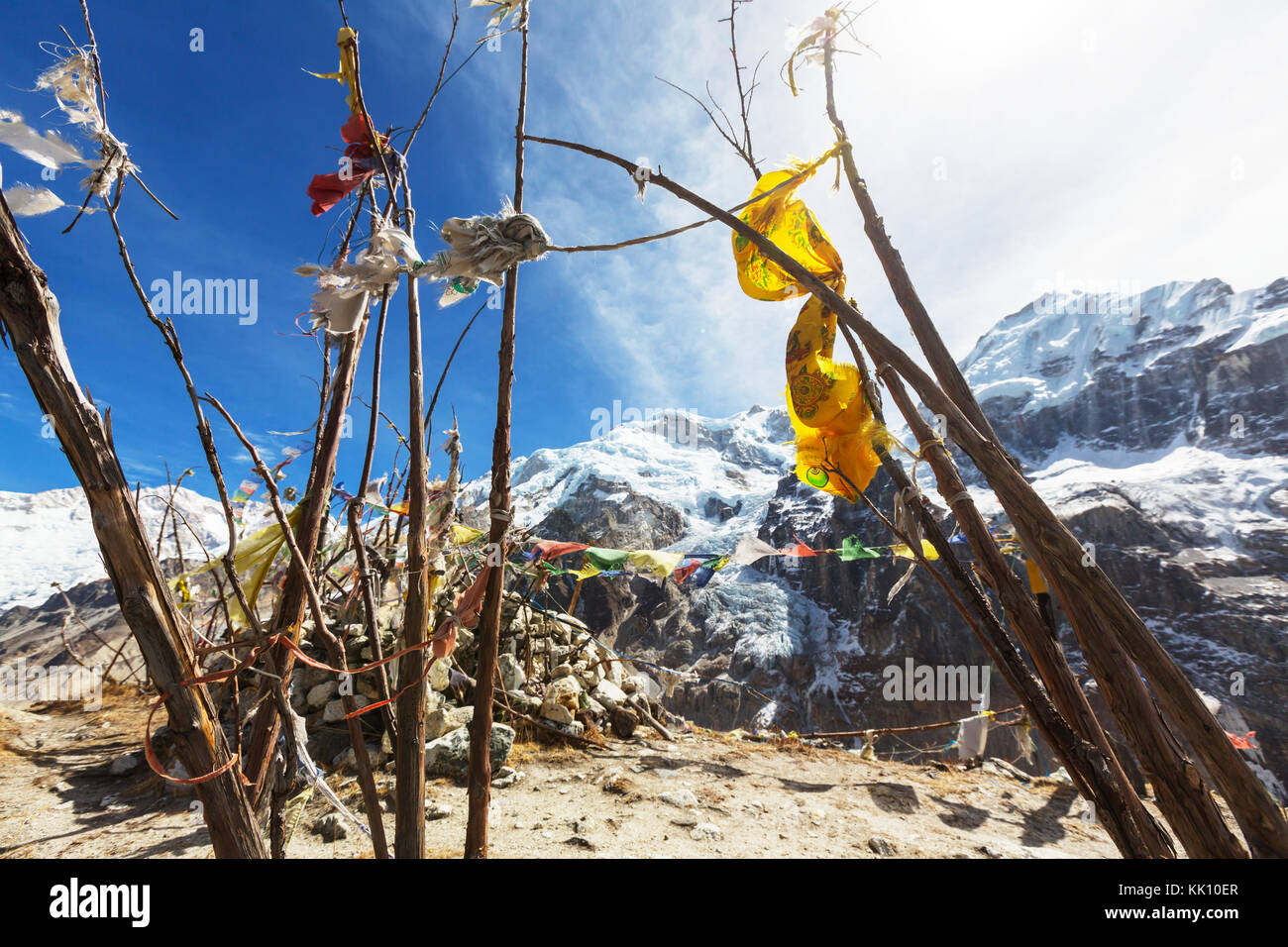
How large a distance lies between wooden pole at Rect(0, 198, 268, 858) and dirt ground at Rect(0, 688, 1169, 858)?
3.04 meters

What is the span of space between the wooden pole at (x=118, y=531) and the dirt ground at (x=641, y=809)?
120 inches

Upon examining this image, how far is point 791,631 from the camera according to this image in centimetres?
5191

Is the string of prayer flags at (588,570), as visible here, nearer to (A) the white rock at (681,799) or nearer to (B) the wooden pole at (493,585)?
(A) the white rock at (681,799)

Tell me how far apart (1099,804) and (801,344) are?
1.65 meters

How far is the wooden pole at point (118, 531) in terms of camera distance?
107 cm

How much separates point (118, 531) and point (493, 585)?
94 cm

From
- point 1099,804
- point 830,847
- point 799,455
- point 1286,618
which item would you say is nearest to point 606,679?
point 830,847

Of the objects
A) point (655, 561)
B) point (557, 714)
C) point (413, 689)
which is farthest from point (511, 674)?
point (413, 689)

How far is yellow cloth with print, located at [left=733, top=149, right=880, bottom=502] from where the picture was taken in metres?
1.97

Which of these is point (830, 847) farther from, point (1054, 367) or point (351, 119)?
point (1054, 367)

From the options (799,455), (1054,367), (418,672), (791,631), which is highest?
(1054,367)

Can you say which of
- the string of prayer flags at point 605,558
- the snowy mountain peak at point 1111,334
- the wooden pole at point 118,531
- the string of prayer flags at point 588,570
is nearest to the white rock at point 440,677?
the string of prayer flags at point 588,570

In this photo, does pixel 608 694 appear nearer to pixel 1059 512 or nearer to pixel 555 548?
pixel 555 548

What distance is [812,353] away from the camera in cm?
212
